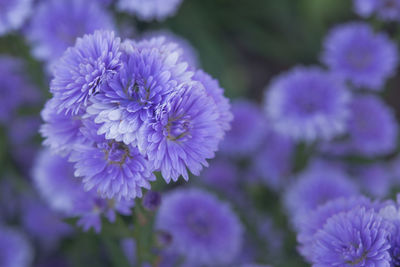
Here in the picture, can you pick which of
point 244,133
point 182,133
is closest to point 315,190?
point 244,133

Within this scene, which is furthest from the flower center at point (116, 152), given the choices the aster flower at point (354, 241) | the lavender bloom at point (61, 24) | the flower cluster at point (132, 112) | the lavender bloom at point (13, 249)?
the lavender bloom at point (13, 249)

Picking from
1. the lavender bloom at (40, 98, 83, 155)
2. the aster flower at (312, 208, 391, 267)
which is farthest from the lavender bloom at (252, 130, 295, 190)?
the lavender bloom at (40, 98, 83, 155)

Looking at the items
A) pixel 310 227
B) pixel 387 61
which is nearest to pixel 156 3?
pixel 387 61

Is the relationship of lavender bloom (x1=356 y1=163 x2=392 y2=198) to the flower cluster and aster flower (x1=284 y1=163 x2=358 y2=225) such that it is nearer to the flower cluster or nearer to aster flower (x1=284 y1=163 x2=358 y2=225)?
aster flower (x1=284 y1=163 x2=358 y2=225)

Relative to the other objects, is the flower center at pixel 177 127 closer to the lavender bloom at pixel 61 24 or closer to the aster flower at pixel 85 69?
the aster flower at pixel 85 69

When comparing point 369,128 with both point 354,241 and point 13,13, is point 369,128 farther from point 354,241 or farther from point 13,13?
point 13,13

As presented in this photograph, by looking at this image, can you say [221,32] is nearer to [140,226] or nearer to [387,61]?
[387,61]
